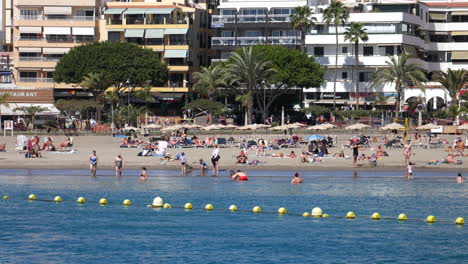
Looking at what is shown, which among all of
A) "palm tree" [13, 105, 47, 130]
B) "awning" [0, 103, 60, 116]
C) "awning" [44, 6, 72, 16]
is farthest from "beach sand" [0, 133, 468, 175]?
"awning" [44, 6, 72, 16]

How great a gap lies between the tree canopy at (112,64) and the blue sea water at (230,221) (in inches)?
1781

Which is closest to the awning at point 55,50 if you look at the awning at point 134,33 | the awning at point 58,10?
the awning at point 58,10

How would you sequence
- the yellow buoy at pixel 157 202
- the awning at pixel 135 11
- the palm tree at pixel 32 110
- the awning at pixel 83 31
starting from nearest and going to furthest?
the yellow buoy at pixel 157 202 → the palm tree at pixel 32 110 → the awning at pixel 135 11 → the awning at pixel 83 31

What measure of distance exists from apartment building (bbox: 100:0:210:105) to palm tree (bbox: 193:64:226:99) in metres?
5.96

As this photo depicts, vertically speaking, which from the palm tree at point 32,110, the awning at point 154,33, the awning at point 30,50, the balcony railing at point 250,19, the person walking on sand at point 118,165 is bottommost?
the person walking on sand at point 118,165

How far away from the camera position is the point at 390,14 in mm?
110000

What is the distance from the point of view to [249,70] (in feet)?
336

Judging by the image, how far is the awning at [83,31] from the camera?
11981cm

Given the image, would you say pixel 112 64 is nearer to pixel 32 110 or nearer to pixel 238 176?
pixel 32 110

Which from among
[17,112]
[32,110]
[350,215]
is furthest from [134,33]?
[350,215]

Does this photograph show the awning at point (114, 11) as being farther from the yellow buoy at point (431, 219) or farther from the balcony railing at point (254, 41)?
the yellow buoy at point (431, 219)

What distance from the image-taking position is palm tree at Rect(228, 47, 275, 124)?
102 meters

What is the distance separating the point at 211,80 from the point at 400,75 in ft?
64.7

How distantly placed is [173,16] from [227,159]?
51.8 metres
